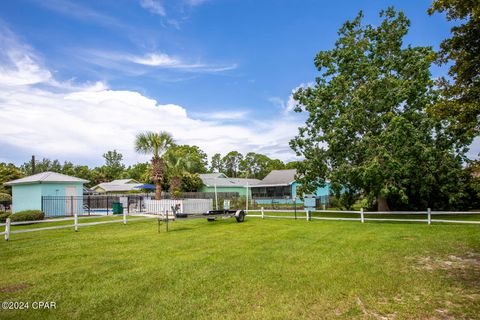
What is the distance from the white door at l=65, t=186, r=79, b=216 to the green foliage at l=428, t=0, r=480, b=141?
2548 centimetres

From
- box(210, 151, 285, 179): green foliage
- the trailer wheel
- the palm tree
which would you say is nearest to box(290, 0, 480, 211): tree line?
the trailer wheel

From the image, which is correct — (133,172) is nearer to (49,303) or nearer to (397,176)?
(397,176)

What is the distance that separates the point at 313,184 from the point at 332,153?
2.83 m

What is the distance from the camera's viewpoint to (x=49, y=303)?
5.60 m

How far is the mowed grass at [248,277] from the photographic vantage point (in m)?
5.22

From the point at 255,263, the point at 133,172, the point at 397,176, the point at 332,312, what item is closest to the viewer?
the point at 332,312

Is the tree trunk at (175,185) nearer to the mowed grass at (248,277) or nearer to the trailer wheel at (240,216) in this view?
the trailer wheel at (240,216)

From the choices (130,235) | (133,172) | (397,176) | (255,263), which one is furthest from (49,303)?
(133,172)

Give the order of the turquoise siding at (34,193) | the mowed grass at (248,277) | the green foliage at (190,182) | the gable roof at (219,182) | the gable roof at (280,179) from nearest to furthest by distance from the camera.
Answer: the mowed grass at (248,277) → the turquoise siding at (34,193) → the green foliage at (190,182) → the gable roof at (280,179) → the gable roof at (219,182)

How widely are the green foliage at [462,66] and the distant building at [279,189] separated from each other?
32377mm

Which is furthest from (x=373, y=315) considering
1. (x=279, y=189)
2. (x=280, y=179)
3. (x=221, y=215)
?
(x=280, y=179)

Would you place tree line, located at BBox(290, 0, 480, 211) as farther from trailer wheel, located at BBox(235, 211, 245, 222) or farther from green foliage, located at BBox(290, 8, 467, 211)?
trailer wheel, located at BBox(235, 211, 245, 222)

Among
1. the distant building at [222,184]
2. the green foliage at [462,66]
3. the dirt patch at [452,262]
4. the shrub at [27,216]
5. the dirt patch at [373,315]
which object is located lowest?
the dirt patch at [452,262]

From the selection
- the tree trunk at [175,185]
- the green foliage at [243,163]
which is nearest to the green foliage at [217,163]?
the green foliage at [243,163]
